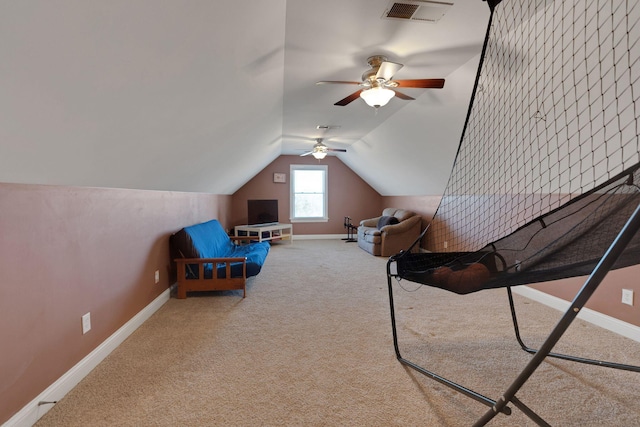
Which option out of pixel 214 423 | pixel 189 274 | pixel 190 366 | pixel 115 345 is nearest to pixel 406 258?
pixel 214 423

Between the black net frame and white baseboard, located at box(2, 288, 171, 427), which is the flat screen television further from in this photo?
the black net frame

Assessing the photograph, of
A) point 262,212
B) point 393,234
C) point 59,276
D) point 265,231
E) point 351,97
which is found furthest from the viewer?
point 262,212

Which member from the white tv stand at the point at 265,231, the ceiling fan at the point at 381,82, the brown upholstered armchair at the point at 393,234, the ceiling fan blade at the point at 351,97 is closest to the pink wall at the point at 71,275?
the ceiling fan at the point at 381,82

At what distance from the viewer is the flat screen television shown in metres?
7.21

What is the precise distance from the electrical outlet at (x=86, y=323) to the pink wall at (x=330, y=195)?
5.49m

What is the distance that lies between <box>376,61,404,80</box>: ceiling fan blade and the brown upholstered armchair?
3.62 m

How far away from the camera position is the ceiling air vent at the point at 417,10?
6.15 ft

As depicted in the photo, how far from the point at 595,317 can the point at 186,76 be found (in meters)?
3.72

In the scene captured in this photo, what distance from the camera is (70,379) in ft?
5.91

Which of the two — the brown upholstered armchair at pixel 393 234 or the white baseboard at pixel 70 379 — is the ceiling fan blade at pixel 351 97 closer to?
the white baseboard at pixel 70 379

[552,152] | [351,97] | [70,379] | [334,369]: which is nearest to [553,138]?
[552,152]

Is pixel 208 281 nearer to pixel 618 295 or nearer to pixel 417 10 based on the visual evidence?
pixel 417 10

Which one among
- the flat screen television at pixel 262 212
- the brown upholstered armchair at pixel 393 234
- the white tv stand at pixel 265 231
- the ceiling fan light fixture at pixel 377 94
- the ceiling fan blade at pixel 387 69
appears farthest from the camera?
the flat screen television at pixel 262 212

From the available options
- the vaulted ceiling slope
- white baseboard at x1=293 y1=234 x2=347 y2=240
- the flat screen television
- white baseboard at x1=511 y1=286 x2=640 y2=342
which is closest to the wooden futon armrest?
the vaulted ceiling slope
